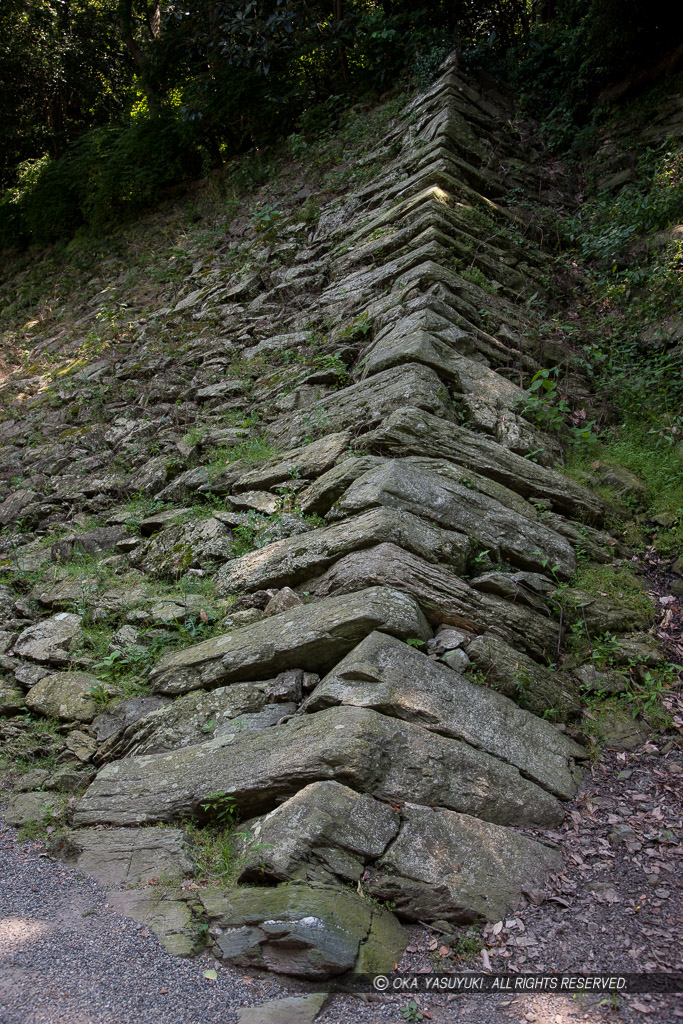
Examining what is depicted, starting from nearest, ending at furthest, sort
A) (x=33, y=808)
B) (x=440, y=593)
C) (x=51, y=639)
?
(x=33, y=808) < (x=440, y=593) < (x=51, y=639)

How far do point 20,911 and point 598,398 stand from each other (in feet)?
21.1

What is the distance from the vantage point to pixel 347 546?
4441 mm

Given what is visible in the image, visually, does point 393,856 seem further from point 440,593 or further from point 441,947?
point 440,593

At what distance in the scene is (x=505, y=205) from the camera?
361 inches

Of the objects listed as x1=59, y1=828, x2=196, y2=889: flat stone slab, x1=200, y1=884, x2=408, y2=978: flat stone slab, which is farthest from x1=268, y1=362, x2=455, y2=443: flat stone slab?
x1=200, y1=884, x2=408, y2=978: flat stone slab

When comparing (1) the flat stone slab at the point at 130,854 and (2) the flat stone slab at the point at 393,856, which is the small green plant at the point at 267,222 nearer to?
(1) the flat stone slab at the point at 130,854

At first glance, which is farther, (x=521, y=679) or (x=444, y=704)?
(x=521, y=679)

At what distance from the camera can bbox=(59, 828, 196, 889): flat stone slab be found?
3.16 meters

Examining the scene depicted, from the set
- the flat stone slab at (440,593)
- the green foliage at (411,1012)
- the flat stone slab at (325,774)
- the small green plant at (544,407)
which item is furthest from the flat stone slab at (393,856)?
the small green plant at (544,407)

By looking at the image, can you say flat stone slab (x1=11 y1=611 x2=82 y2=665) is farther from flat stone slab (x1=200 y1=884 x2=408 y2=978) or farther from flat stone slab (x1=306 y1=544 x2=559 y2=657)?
flat stone slab (x1=200 y1=884 x2=408 y2=978)

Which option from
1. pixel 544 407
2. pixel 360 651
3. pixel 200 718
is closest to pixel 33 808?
pixel 200 718

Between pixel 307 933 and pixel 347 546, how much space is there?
232 cm

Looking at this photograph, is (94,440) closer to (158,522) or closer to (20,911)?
(158,522)

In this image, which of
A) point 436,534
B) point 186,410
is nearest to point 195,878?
point 436,534
